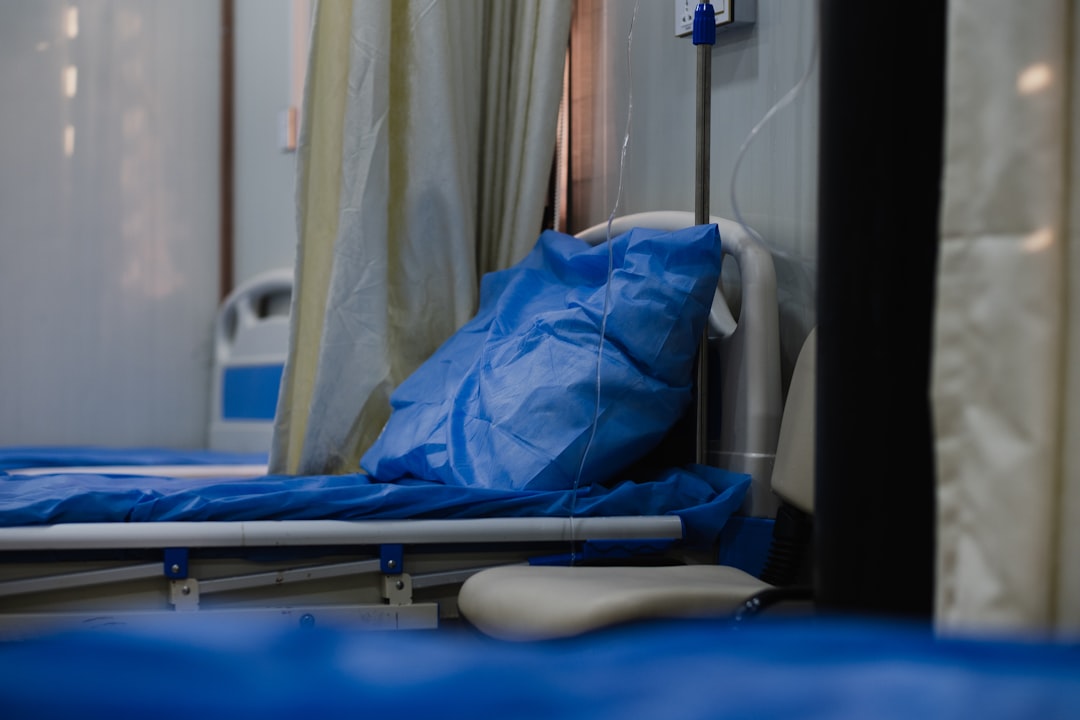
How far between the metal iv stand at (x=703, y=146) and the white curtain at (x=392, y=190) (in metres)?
0.53

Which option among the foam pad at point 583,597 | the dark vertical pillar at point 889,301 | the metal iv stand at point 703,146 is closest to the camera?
the dark vertical pillar at point 889,301

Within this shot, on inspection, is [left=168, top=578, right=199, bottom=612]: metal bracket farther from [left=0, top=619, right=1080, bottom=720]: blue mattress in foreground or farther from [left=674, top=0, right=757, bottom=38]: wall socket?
[left=674, top=0, right=757, bottom=38]: wall socket

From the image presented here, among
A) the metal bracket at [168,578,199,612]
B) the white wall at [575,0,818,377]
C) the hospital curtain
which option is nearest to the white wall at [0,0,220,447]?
the white wall at [575,0,818,377]

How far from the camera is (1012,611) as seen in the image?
2.70ft

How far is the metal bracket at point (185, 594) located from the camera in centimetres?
171

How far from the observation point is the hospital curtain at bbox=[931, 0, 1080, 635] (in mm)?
825

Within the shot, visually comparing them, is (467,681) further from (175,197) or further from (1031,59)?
(175,197)

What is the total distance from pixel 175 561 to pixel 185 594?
0.17 ft

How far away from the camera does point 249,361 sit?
399cm

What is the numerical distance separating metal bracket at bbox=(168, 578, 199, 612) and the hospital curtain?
116 cm

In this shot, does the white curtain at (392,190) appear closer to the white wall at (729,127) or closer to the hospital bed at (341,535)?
the white wall at (729,127)

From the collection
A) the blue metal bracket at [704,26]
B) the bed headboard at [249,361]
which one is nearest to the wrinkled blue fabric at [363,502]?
the blue metal bracket at [704,26]

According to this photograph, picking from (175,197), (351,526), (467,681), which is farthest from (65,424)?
(467,681)

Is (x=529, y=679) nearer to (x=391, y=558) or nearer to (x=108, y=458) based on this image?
(x=391, y=558)
